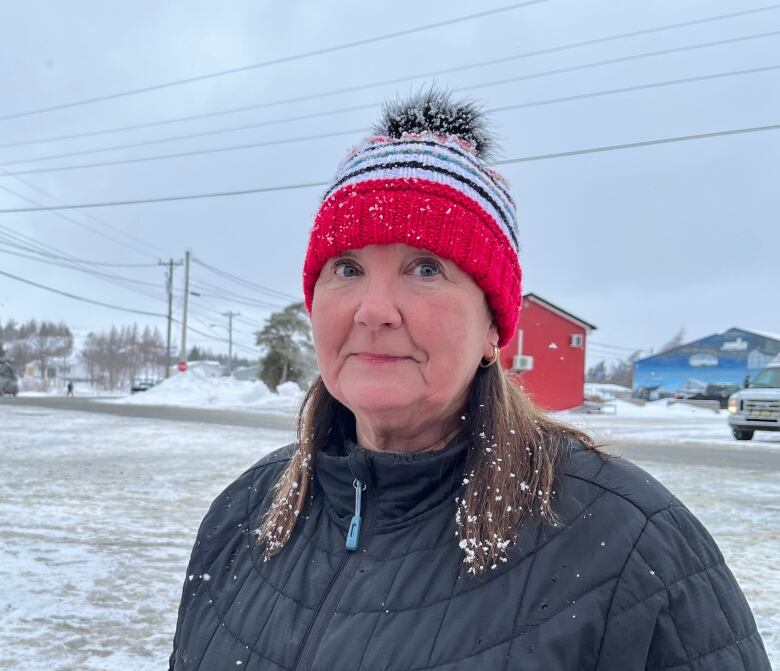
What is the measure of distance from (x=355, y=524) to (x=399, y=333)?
17.4 inches

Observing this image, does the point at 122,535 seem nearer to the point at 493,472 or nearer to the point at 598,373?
the point at 493,472

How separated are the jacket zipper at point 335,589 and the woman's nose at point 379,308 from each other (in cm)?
38

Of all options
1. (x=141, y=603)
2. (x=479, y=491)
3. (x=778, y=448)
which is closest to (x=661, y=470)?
(x=778, y=448)

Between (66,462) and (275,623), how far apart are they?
9.24 metres

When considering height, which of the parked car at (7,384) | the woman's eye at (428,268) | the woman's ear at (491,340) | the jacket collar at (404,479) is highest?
the woman's eye at (428,268)

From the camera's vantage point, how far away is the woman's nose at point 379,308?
4.41 feet

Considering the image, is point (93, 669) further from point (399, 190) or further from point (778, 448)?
point (778, 448)

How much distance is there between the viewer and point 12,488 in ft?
24.2

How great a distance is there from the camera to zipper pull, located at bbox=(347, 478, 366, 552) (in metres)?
1.42

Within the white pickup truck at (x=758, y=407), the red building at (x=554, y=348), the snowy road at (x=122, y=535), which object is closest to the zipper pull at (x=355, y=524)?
the snowy road at (x=122, y=535)

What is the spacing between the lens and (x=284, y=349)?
36.3 m

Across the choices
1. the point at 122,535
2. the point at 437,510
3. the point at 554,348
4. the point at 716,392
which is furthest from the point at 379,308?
the point at 716,392

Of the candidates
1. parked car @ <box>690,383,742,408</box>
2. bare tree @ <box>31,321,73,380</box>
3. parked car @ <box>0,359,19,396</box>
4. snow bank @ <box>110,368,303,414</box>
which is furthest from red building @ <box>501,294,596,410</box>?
bare tree @ <box>31,321,73,380</box>

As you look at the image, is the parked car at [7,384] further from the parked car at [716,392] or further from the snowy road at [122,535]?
the parked car at [716,392]
